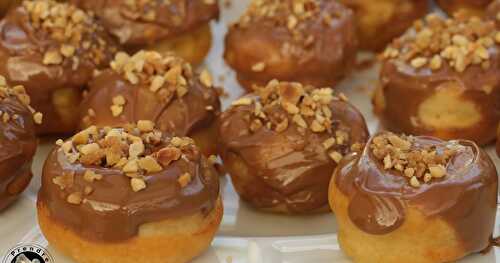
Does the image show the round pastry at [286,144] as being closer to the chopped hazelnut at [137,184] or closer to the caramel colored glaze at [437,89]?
the caramel colored glaze at [437,89]

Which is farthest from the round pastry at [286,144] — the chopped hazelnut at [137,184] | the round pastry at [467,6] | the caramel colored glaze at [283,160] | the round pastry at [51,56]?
the round pastry at [467,6]

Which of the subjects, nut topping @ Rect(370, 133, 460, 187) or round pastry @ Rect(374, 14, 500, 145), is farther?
round pastry @ Rect(374, 14, 500, 145)

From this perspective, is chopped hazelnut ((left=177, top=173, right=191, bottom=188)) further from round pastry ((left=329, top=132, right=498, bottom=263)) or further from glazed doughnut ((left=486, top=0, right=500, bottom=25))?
glazed doughnut ((left=486, top=0, right=500, bottom=25))

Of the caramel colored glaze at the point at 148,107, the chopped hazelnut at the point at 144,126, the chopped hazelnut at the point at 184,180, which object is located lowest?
the caramel colored glaze at the point at 148,107

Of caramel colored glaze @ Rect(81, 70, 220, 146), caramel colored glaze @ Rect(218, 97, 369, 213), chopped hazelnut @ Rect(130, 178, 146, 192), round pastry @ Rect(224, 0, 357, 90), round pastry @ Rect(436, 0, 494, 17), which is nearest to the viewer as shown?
chopped hazelnut @ Rect(130, 178, 146, 192)

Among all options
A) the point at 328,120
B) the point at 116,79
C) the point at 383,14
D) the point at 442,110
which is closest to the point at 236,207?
the point at 328,120

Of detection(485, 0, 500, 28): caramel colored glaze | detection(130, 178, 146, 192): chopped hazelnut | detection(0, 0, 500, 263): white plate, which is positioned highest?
detection(130, 178, 146, 192): chopped hazelnut

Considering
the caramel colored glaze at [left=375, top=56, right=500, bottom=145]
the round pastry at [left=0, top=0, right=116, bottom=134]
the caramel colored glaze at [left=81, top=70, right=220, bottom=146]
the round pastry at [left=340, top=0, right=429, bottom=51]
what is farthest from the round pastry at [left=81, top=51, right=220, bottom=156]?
the round pastry at [left=340, top=0, right=429, bottom=51]

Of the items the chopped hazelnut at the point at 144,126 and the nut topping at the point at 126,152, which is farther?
the chopped hazelnut at the point at 144,126
